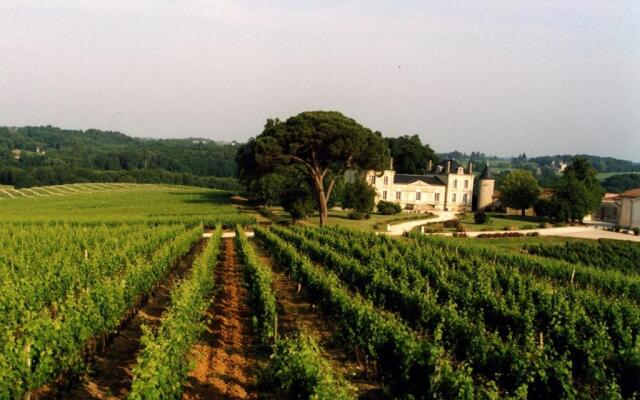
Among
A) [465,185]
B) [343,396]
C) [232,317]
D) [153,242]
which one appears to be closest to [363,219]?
[465,185]

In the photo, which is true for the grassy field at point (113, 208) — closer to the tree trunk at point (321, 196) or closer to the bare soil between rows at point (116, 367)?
the tree trunk at point (321, 196)

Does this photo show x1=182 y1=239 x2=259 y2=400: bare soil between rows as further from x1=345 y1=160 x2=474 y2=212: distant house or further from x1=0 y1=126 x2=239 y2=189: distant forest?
x1=0 y1=126 x2=239 y2=189: distant forest

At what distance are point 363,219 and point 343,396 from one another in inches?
1697

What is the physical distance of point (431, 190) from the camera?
64.1 meters

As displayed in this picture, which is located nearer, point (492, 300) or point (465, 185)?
point (492, 300)

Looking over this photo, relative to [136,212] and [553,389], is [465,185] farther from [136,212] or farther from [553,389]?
[553,389]

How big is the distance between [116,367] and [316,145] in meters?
27.6

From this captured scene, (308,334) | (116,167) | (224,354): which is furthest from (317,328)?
(116,167)

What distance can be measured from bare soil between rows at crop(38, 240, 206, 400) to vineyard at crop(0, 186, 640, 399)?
4cm

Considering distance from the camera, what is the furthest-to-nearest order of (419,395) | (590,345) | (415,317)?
(415,317)
(590,345)
(419,395)

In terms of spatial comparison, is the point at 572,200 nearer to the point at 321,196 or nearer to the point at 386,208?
the point at 386,208

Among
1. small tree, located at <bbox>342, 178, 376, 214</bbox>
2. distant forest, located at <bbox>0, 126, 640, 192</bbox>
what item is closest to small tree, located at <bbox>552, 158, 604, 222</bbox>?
small tree, located at <bbox>342, 178, 376, 214</bbox>

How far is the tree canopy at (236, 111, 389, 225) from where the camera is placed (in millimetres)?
36406

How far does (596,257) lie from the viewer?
3225cm
